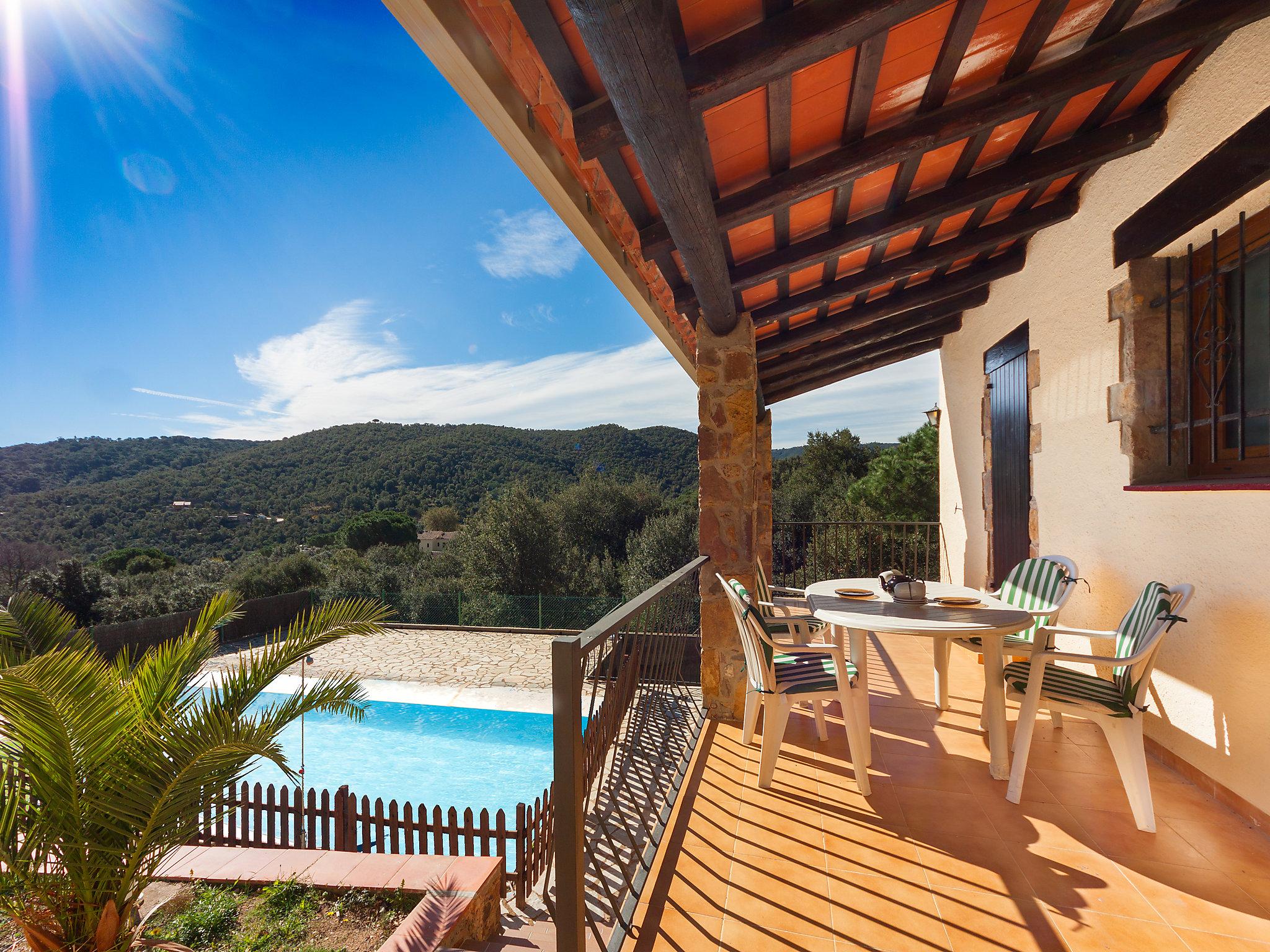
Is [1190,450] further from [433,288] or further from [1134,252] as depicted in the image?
[433,288]

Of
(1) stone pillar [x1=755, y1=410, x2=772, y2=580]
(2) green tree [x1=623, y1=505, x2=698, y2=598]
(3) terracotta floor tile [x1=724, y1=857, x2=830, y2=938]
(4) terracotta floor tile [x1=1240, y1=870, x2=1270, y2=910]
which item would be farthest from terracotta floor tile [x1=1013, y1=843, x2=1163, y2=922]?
(2) green tree [x1=623, y1=505, x2=698, y2=598]

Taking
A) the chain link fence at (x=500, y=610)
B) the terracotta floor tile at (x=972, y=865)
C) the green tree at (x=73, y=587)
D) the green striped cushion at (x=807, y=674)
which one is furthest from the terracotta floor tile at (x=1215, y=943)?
the green tree at (x=73, y=587)

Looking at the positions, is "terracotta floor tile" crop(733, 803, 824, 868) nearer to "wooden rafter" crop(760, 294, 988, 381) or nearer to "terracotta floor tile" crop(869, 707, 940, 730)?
"terracotta floor tile" crop(869, 707, 940, 730)

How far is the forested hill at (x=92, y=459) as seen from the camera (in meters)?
22.1

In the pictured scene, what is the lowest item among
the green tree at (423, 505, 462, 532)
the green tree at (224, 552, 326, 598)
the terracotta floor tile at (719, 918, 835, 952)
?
the green tree at (224, 552, 326, 598)

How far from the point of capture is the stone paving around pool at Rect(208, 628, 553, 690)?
28.5 feet

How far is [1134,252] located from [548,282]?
28285mm

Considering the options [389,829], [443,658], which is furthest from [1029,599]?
[443,658]

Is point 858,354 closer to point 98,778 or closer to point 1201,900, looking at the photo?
point 1201,900

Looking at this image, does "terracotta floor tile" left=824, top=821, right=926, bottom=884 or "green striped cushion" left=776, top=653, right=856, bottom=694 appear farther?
"green striped cushion" left=776, top=653, right=856, bottom=694

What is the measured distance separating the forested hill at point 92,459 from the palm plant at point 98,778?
2756 centimetres

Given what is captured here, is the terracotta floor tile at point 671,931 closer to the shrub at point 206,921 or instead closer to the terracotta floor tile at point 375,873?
the terracotta floor tile at point 375,873

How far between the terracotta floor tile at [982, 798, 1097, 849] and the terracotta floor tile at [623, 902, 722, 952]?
118cm

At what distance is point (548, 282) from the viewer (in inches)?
1142
